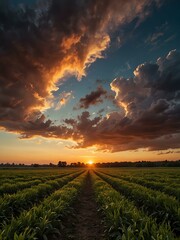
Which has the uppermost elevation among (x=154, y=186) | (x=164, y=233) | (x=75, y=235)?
(x=154, y=186)

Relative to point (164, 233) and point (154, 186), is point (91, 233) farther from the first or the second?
point (154, 186)

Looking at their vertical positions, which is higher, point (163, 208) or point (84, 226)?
point (163, 208)

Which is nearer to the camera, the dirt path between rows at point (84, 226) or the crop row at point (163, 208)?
the crop row at point (163, 208)

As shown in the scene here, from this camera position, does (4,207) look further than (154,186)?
No

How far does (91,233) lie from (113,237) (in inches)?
71.4

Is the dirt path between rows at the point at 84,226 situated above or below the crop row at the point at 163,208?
below

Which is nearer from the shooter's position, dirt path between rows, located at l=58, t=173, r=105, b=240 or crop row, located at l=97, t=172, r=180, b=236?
crop row, located at l=97, t=172, r=180, b=236

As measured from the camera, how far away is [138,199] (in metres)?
14.4

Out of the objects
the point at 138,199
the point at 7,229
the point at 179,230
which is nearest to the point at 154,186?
the point at 138,199

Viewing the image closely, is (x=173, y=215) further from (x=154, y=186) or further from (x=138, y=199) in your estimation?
(x=154, y=186)

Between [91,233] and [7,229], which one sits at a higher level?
[7,229]

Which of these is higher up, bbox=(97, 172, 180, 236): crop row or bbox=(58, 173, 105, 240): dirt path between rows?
bbox=(97, 172, 180, 236): crop row

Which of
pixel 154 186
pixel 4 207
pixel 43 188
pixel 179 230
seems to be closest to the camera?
pixel 179 230

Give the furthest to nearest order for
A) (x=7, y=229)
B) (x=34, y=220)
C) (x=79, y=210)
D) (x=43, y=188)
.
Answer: (x=43, y=188) → (x=79, y=210) → (x=34, y=220) → (x=7, y=229)
